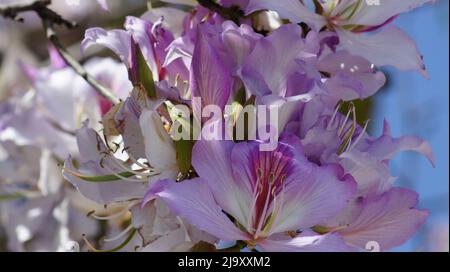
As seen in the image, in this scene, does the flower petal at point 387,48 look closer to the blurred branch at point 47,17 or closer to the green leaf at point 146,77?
the green leaf at point 146,77

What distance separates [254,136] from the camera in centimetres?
79

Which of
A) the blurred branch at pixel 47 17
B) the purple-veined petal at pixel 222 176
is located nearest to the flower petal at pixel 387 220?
the purple-veined petal at pixel 222 176

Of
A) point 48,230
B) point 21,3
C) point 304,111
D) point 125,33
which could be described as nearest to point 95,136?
point 125,33

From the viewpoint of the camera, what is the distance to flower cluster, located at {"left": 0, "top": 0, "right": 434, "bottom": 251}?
78 centimetres

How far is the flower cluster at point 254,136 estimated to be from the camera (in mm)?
778

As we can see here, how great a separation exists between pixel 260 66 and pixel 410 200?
21cm

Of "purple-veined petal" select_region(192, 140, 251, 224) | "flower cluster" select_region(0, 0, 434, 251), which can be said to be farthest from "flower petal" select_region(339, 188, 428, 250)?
"purple-veined petal" select_region(192, 140, 251, 224)

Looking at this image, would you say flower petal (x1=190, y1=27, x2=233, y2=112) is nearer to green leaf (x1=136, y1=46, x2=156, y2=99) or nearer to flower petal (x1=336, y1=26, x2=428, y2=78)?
green leaf (x1=136, y1=46, x2=156, y2=99)

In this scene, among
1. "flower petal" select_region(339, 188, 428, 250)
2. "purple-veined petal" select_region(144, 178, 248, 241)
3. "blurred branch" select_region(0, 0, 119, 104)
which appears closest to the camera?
"purple-veined petal" select_region(144, 178, 248, 241)

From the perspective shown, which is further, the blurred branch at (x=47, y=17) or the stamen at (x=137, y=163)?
the blurred branch at (x=47, y=17)

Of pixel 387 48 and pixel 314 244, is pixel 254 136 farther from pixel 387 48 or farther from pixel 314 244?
pixel 387 48

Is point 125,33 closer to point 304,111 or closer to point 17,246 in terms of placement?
point 304,111

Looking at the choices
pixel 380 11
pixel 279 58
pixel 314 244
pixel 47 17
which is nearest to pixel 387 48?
pixel 380 11

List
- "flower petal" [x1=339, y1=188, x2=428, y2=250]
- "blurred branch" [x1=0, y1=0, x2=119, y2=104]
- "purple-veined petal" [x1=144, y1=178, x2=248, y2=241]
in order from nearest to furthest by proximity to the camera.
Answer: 1. "purple-veined petal" [x1=144, y1=178, x2=248, y2=241]
2. "flower petal" [x1=339, y1=188, x2=428, y2=250]
3. "blurred branch" [x1=0, y1=0, x2=119, y2=104]
